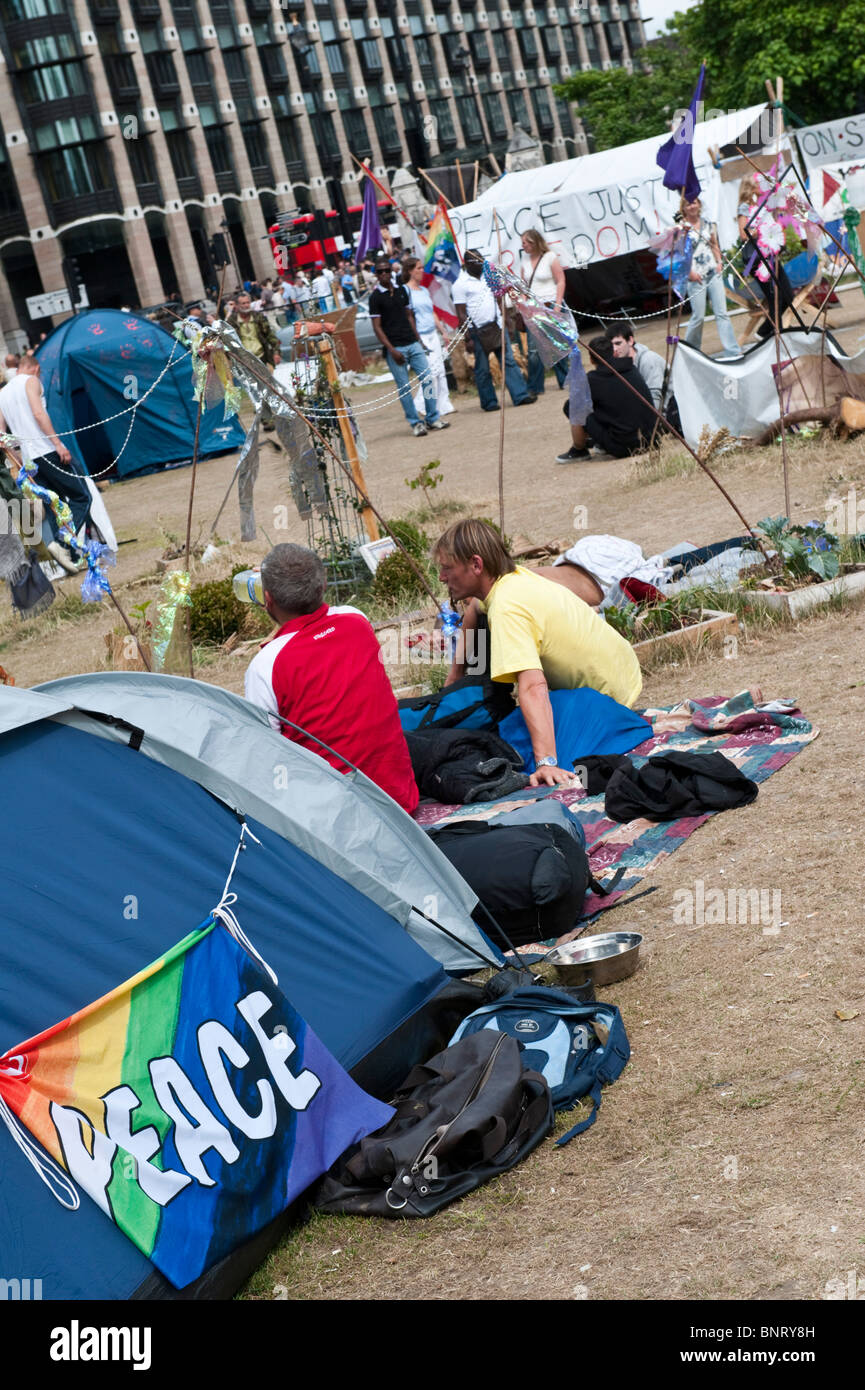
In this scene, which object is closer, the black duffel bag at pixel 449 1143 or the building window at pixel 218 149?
the black duffel bag at pixel 449 1143

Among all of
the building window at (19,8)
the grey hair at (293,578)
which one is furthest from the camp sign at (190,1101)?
the building window at (19,8)

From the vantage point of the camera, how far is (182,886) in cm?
351

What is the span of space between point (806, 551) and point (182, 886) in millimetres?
4485

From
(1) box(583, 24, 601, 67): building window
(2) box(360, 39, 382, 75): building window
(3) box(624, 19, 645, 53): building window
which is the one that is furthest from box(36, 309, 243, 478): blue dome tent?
(3) box(624, 19, 645, 53): building window

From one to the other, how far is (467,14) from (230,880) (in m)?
88.6

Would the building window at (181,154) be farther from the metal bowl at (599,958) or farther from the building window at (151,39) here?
the metal bowl at (599,958)

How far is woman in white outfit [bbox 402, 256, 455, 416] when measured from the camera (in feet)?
52.2

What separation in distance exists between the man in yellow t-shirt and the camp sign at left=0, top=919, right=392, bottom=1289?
2.22m

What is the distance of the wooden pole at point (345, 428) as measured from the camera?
30.0ft

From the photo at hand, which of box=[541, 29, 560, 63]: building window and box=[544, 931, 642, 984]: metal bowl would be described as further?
box=[541, 29, 560, 63]: building window

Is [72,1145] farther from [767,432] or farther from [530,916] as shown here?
[767,432]

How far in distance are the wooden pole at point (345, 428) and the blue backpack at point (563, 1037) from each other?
204 inches

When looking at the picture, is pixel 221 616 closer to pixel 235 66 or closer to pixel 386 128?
pixel 235 66

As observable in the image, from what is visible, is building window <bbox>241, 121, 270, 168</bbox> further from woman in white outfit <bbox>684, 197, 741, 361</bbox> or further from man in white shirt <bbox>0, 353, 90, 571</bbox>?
man in white shirt <bbox>0, 353, 90, 571</bbox>
